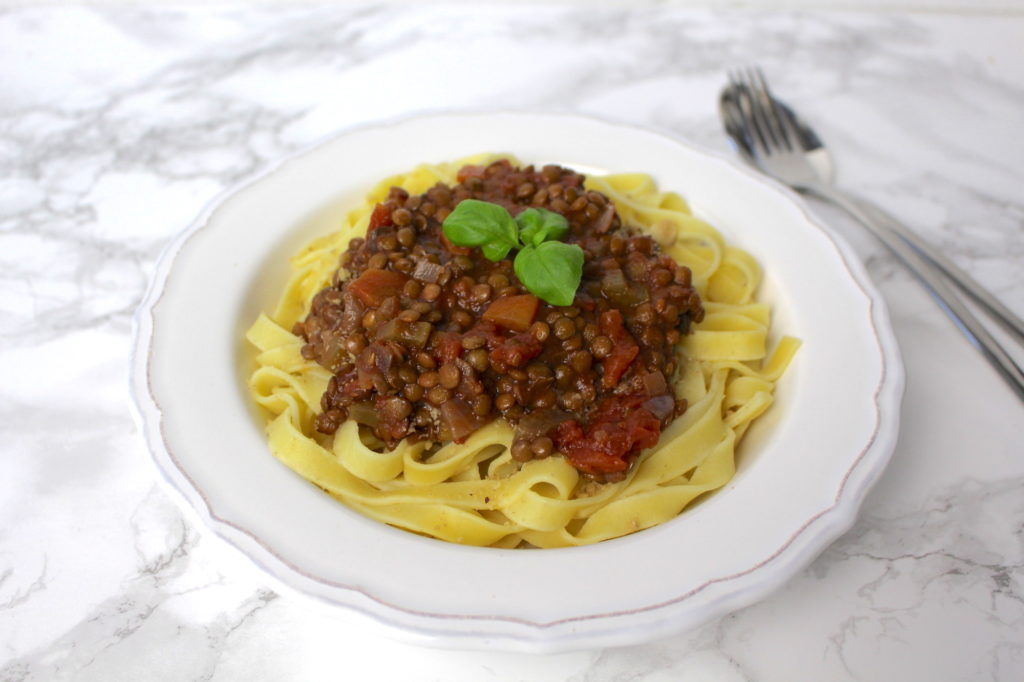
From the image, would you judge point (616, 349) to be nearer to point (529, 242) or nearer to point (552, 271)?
point (552, 271)

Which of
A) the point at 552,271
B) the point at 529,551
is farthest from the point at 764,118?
the point at 529,551

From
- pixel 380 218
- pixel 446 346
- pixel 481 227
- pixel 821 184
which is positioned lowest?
pixel 821 184

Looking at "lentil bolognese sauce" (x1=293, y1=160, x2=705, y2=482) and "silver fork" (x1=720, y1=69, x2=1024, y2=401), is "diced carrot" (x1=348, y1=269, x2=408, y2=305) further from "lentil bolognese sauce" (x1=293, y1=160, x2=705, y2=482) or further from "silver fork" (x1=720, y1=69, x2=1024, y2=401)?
"silver fork" (x1=720, y1=69, x2=1024, y2=401)

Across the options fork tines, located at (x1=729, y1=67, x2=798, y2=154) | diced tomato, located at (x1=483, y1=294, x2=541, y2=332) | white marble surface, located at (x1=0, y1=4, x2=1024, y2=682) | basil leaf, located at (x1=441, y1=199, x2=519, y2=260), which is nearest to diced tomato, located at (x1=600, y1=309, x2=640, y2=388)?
diced tomato, located at (x1=483, y1=294, x2=541, y2=332)

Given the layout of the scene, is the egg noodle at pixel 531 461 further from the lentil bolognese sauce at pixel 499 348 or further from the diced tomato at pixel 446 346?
the diced tomato at pixel 446 346

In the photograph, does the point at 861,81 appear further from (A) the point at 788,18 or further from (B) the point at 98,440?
(B) the point at 98,440

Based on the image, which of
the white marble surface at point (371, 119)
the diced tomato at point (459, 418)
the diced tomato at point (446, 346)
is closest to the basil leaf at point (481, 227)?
the diced tomato at point (446, 346)

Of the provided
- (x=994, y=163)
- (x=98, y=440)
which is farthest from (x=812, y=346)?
(x=98, y=440)
